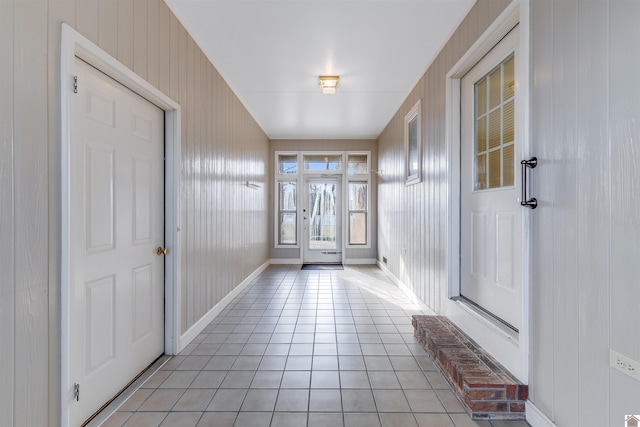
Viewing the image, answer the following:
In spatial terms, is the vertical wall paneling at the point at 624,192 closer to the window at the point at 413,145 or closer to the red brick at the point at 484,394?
the red brick at the point at 484,394

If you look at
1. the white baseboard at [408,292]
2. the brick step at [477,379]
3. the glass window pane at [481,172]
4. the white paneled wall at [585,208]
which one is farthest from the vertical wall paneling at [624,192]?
the white baseboard at [408,292]

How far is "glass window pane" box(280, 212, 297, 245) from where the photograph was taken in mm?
6762

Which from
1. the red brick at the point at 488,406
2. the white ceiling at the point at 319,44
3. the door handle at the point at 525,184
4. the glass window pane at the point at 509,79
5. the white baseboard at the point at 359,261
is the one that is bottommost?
the red brick at the point at 488,406

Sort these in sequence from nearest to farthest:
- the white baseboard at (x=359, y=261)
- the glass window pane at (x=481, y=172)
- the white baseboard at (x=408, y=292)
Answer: the glass window pane at (x=481, y=172) < the white baseboard at (x=408, y=292) < the white baseboard at (x=359, y=261)

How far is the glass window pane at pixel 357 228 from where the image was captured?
666 cm

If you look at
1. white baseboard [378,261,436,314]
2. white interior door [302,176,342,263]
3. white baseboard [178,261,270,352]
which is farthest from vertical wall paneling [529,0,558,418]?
white interior door [302,176,342,263]

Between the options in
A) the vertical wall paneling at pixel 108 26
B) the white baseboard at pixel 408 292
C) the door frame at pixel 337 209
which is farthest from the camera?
the door frame at pixel 337 209

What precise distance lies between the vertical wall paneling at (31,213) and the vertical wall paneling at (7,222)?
0.02 meters

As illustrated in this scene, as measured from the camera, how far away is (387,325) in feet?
10.0

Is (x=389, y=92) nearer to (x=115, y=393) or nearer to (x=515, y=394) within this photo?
(x=515, y=394)

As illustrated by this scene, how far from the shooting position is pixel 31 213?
1249 millimetres

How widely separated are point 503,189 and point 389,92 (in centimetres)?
252

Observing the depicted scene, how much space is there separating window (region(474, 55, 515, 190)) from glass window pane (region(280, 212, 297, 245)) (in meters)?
4.68

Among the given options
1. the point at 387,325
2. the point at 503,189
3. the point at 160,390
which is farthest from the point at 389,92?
the point at 160,390
